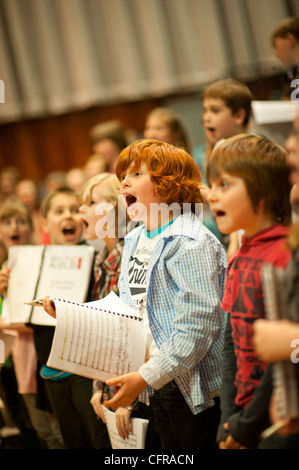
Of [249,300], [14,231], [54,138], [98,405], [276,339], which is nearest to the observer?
[276,339]

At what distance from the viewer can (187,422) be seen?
160 centimetres

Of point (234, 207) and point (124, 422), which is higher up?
point (234, 207)

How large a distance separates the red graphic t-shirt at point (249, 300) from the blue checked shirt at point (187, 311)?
0.50 feet

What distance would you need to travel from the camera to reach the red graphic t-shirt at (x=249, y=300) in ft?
4.19

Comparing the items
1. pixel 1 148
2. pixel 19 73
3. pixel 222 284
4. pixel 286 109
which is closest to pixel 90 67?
pixel 19 73

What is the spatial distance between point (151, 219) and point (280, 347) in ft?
2.46

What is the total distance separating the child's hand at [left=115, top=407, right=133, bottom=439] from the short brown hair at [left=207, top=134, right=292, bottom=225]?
80cm

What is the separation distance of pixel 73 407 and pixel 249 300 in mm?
1247

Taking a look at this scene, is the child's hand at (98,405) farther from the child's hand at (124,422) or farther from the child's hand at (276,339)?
the child's hand at (276,339)

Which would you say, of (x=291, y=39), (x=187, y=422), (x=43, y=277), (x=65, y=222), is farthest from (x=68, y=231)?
(x=291, y=39)

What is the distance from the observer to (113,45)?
18.5ft

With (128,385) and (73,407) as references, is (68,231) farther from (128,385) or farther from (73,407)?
(128,385)

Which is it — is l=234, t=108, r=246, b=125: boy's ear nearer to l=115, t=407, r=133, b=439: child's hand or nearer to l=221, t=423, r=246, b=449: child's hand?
l=115, t=407, r=133, b=439: child's hand

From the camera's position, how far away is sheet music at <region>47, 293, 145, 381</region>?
1553 millimetres
